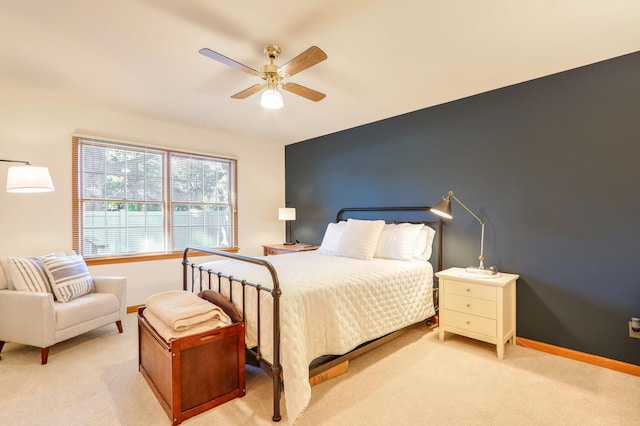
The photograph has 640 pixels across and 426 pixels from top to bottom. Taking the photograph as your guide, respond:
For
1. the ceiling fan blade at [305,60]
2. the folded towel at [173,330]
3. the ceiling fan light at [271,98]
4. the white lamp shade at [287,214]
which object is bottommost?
the folded towel at [173,330]

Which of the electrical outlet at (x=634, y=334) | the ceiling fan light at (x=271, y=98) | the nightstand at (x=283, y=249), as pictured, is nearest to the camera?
the ceiling fan light at (x=271, y=98)

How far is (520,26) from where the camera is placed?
6.79 ft

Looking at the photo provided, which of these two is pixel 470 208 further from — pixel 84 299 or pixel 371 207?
pixel 84 299

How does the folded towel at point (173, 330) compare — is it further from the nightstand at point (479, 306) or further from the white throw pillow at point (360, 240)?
the nightstand at point (479, 306)

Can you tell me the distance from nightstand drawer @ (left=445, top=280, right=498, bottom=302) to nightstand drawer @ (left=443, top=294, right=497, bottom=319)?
1.4 inches

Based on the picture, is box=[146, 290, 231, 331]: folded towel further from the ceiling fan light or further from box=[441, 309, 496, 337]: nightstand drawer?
box=[441, 309, 496, 337]: nightstand drawer

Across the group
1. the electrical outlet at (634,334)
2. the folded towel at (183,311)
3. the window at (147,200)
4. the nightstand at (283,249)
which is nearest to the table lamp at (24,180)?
the window at (147,200)

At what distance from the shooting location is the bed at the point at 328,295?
6.20 feet

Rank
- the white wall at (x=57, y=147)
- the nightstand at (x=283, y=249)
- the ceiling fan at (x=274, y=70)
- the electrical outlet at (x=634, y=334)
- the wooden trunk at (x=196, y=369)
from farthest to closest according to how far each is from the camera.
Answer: the nightstand at (x=283, y=249) < the white wall at (x=57, y=147) < the electrical outlet at (x=634, y=334) < the ceiling fan at (x=274, y=70) < the wooden trunk at (x=196, y=369)

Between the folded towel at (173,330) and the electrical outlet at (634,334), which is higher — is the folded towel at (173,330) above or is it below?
above

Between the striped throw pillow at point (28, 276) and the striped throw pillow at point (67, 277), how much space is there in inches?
1.8

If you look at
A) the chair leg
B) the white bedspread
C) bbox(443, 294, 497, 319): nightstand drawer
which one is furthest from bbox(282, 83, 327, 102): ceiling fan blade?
the chair leg

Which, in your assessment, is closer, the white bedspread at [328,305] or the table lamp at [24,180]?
the white bedspread at [328,305]

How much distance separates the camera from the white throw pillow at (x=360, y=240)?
3.40m
